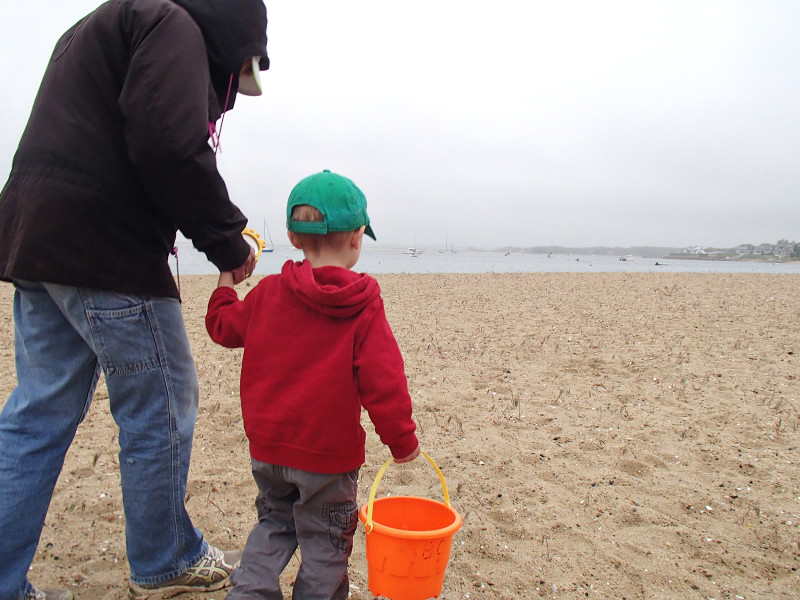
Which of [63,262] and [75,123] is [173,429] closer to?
[63,262]

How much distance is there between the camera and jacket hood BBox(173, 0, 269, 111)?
A: 1.85 meters

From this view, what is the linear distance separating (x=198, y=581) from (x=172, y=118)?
5.70ft

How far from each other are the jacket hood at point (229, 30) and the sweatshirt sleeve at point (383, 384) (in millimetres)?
983

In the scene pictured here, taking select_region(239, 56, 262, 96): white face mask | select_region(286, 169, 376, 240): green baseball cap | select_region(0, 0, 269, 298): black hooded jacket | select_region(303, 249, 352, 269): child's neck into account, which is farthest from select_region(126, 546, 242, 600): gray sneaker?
select_region(239, 56, 262, 96): white face mask

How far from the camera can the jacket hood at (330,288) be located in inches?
72.6

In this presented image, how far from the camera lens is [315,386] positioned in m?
1.90

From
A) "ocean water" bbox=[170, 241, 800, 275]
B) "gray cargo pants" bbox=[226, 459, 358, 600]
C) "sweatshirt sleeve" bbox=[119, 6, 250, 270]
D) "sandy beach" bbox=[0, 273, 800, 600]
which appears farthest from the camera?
"ocean water" bbox=[170, 241, 800, 275]

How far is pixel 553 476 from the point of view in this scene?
10.9 ft

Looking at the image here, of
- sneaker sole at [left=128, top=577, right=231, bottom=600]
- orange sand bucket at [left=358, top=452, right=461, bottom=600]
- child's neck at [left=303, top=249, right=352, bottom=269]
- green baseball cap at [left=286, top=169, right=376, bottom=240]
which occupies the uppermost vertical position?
green baseball cap at [left=286, top=169, right=376, bottom=240]

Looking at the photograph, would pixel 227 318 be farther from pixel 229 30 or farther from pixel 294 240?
pixel 229 30

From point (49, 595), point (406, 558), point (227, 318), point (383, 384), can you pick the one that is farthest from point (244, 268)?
point (49, 595)

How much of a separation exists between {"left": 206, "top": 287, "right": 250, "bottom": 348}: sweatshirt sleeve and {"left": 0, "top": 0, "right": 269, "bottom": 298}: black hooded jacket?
10.5 inches

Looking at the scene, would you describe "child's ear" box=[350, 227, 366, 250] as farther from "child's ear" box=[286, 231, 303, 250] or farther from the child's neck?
"child's ear" box=[286, 231, 303, 250]

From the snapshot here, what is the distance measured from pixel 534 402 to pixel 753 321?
6357mm
